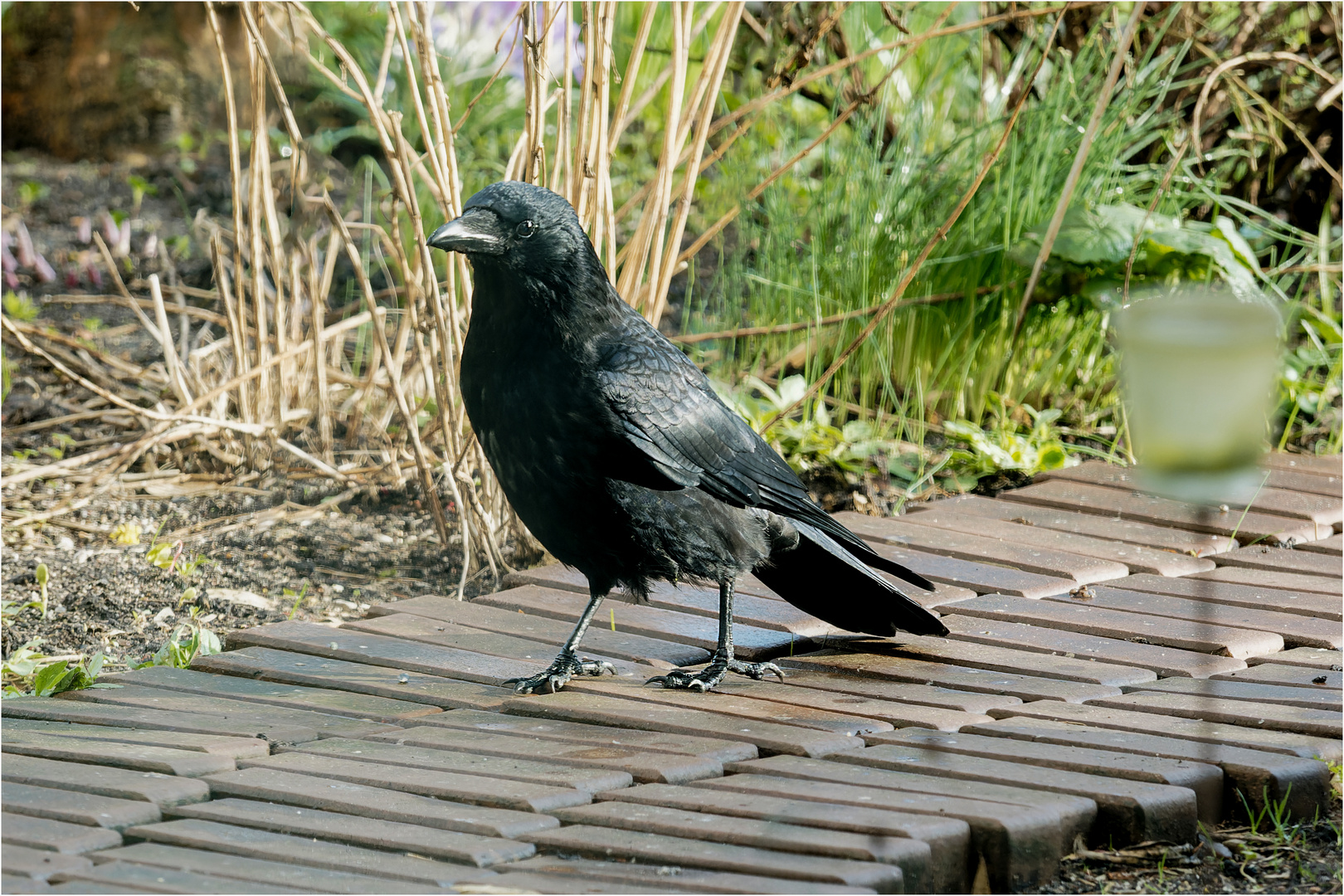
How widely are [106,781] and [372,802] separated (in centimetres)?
41

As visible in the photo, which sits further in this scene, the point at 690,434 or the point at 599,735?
the point at 690,434

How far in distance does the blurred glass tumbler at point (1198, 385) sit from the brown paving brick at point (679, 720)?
0.84 metres

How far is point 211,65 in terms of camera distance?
24.3ft

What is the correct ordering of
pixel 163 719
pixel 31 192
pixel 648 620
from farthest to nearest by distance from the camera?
pixel 31 192
pixel 648 620
pixel 163 719

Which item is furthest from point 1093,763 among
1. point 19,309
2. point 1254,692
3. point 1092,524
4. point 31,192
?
point 31,192

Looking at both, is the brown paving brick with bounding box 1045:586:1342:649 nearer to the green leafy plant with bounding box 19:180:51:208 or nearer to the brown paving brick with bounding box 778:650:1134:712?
the brown paving brick with bounding box 778:650:1134:712

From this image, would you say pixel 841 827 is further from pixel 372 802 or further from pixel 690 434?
pixel 690 434

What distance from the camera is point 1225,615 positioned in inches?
119

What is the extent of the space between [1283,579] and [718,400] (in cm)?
139

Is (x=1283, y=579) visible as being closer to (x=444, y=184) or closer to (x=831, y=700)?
(x=831, y=700)

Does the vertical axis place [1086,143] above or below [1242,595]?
above

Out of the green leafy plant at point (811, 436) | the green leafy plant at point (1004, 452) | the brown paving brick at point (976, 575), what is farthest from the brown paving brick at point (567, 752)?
the green leafy plant at point (1004, 452)

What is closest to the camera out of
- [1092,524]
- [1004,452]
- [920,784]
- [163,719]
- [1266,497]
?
[920,784]

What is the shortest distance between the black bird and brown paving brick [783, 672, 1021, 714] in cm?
10
